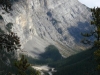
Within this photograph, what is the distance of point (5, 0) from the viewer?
69.6 feet

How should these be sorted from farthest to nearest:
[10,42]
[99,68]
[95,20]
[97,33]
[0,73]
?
[0,73]
[95,20]
[97,33]
[99,68]
[10,42]

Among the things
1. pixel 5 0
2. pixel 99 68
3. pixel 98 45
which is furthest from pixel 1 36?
Answer: pixel 98 45

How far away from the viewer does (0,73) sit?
632 ft

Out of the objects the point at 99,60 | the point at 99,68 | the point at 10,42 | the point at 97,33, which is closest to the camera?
the point at 10,42

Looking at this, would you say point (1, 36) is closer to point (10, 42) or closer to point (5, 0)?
point (10, 42)

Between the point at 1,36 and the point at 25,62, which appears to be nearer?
the point at 1,36

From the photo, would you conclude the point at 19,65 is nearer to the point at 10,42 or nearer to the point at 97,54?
the point at 97,54

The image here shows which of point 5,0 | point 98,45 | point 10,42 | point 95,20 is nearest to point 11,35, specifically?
point 10,42

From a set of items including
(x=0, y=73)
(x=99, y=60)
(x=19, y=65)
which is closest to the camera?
(x=99, y=60)

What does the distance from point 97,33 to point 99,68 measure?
5717mm

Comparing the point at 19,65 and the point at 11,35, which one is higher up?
the point at 19,65

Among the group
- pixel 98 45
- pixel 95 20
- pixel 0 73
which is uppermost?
pixel 0 73

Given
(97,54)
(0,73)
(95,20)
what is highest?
(0,73)

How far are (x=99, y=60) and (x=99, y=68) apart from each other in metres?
2.33
